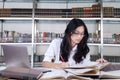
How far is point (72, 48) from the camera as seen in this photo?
7.06 feet

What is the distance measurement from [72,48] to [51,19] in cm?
221

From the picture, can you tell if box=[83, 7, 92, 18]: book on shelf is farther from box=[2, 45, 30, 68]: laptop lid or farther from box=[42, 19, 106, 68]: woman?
box=[2, 45, 30, 68]: laptop lid

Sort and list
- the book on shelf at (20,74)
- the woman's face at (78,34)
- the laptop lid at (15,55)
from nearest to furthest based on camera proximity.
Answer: the book on shelf at (20,74), the laptop lid at (15,55), the woman's face at (78,34)

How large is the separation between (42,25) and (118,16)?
1.47m

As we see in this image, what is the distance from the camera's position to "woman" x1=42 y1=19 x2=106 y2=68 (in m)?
2.06

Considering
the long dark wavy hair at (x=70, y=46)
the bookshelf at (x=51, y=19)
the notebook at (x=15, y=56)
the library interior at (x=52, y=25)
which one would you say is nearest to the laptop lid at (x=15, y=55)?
the notebook at (x=15, y=56)

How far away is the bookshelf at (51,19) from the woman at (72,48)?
205 cm

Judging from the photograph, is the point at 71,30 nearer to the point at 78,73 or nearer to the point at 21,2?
the point at 78,73

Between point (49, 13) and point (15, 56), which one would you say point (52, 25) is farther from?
point (15, 56)

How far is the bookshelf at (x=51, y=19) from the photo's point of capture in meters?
4.25

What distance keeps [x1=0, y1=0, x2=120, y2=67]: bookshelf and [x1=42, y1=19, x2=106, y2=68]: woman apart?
2.05 meters

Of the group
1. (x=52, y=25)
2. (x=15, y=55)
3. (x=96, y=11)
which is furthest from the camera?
(x=52, y=25)

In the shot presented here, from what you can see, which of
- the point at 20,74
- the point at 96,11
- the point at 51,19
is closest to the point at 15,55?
the point at 20,74

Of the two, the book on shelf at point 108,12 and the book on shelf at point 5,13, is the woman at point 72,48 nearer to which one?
the book on shelf at point 108,12
